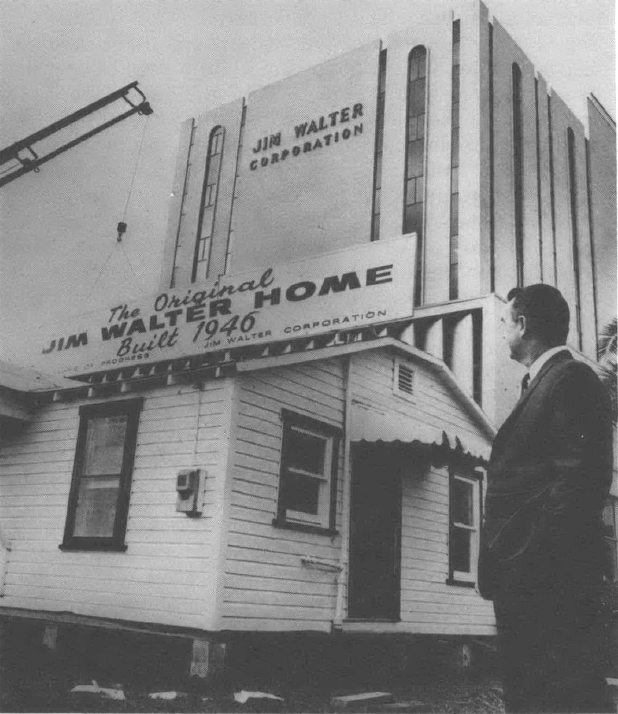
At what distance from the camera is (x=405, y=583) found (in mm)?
8289

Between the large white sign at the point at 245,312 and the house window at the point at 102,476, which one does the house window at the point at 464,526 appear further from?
the house window at the point at 102,476

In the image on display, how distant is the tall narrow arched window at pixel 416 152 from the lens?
1324 cm

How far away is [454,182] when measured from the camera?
12.8 metres

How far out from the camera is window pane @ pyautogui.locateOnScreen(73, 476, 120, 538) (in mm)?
7281

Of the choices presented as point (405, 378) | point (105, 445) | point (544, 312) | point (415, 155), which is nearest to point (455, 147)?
point (415, 155)

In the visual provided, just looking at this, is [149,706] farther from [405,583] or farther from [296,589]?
[405,583]

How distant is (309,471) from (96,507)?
87.4 inches

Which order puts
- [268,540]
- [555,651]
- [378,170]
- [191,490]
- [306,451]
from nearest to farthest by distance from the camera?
[555,651] → [191,490] → [268,540] → [306,451] → [378,170]

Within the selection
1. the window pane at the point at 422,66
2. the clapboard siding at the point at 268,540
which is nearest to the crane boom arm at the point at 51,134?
the clapboard siding at the point at 268,540

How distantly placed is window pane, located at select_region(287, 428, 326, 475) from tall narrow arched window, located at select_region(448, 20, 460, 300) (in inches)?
197

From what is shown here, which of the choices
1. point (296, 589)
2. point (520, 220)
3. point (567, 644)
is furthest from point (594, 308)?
point (567, 644)

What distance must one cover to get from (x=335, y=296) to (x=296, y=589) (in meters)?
2.88

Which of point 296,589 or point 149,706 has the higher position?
point 296,589

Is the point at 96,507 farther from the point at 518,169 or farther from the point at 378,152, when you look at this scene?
the point at 378,152
